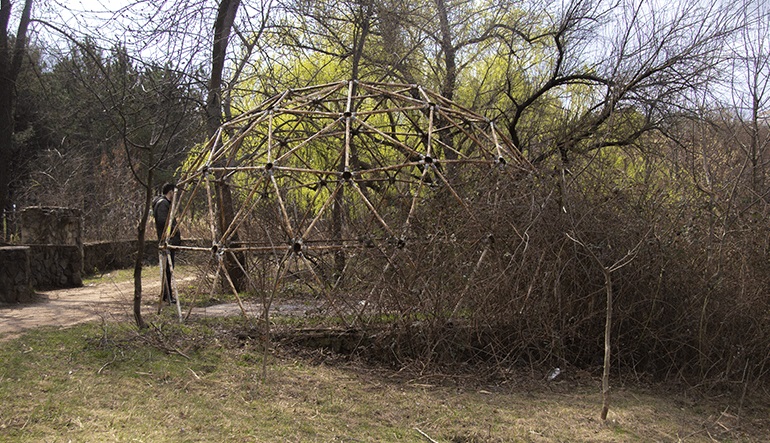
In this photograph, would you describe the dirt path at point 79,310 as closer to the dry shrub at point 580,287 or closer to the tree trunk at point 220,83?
the tree trunk at point 220,83

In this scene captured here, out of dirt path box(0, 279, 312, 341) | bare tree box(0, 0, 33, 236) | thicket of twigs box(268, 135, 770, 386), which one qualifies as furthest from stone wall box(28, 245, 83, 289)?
thicket of twigs box(268, 135, 770, 386)

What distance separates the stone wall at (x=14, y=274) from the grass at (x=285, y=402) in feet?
8.06

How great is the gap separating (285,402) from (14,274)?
16.9 ft

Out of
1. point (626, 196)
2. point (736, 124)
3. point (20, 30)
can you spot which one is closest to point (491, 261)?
point (626, 196)

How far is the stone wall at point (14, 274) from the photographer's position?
7918mm

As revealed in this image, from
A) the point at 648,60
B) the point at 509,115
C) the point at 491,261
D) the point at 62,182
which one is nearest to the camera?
the point at 491,261

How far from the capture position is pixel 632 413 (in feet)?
15.4

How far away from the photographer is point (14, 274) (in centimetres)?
808

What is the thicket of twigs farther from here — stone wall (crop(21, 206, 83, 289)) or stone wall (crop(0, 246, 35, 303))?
stone wall (crop(21, 206, 83, 289))

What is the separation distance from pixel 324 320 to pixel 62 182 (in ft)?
46.1

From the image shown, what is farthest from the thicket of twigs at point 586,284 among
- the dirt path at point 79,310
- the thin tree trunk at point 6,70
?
the thin tree trunk at point 6,70

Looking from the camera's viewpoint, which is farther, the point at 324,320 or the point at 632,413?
the point at 324,320

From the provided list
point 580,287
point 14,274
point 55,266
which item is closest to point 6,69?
point 55,266

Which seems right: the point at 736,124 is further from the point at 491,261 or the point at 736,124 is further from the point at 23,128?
the point at 23,128
